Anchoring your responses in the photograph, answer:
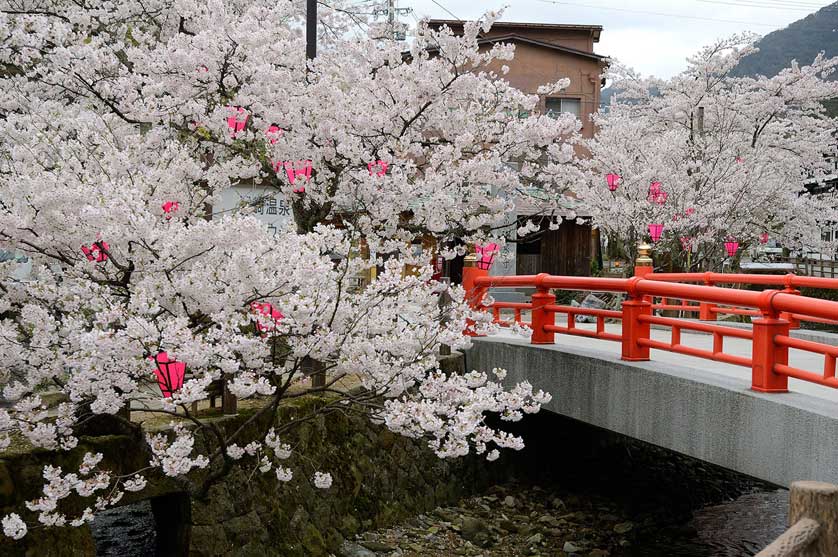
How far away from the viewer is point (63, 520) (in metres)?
6.34

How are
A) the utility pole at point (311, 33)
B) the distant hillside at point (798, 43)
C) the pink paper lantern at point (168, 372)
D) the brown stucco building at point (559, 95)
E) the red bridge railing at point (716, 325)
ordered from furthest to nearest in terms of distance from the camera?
the distant hillside at point (798, 43), the brown stucco building at point (559, 95), the utility pole at point (311, 33), the red bridge railing at point (716, 325), the pink paper lantern at point (168, 372)

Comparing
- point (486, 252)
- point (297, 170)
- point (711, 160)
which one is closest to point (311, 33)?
point (297, 170)

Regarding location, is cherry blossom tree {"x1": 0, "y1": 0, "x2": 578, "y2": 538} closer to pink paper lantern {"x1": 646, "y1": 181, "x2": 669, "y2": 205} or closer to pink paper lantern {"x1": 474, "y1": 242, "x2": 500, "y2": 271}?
pink paper lantern {"x1": 474, "y1": 242, "x2": 500, "y2": 271}

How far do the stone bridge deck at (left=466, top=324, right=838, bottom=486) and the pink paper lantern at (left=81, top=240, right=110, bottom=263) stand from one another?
5278 mm

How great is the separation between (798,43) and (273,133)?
271 feet

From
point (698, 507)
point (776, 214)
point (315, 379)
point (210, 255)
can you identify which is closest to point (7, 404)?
point (315, 379)

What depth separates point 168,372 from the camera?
578 cm

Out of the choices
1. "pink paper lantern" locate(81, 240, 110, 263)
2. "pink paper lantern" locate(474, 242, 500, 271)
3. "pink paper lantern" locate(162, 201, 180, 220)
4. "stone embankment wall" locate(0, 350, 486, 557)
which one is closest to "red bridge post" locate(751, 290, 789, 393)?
"pink paper lantern" locate(474, 242, 500, 271)

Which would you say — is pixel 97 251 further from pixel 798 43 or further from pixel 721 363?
pixel 798 43

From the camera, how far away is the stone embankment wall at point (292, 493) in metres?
7.00

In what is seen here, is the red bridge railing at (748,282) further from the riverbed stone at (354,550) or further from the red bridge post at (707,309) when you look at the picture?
the riverbed stone at (354,550)

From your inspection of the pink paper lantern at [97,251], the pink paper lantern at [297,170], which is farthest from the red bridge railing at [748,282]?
the pink paper lantern at [97,251]

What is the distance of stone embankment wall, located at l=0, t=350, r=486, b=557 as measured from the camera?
700cm

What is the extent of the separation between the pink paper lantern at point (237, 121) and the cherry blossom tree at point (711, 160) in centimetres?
1204
